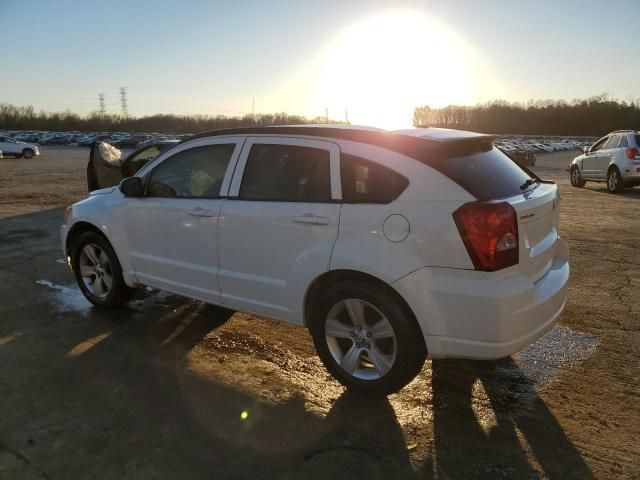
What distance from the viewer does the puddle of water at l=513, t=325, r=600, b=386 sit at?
3.81m

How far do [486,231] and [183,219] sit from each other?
2.41 m

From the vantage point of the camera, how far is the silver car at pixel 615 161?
46.4 ft

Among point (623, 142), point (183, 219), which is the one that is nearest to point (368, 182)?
point (183, 219)

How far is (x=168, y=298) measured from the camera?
5.50 m

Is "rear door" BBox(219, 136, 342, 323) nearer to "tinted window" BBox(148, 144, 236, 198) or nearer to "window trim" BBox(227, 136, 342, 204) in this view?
"window trim" BBox(227, 136, 342, 204)

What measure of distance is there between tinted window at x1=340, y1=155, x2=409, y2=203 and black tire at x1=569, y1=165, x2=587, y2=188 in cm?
1589

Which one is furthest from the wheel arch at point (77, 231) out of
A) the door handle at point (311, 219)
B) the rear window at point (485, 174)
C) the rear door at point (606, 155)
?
the rear door at point (606, 155)

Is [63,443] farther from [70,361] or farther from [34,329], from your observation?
[34,329]

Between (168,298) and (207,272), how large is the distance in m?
1.60

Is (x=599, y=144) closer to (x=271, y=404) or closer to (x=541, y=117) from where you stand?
(x=271, y=404)

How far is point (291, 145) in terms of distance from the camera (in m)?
3.71

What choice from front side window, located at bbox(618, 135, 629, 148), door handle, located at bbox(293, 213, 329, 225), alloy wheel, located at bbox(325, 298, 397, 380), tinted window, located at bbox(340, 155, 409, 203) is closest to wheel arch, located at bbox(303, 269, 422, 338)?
alloy wheel, located at bbox(325, 298, 397, 380)

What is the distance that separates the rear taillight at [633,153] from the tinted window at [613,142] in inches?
27.4

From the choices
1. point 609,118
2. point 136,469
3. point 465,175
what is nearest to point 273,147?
point 465,175
